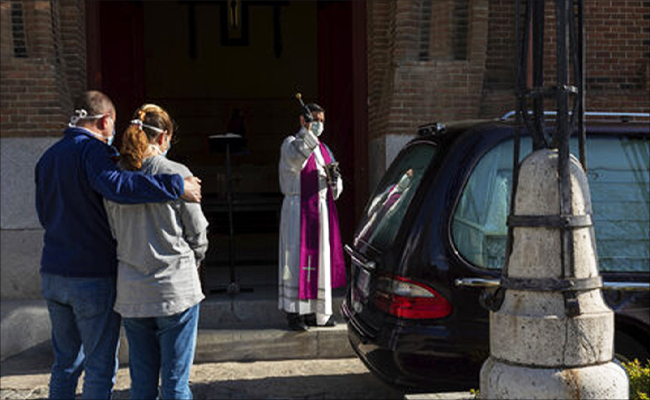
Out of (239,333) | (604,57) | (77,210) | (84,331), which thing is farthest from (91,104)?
(604,57)

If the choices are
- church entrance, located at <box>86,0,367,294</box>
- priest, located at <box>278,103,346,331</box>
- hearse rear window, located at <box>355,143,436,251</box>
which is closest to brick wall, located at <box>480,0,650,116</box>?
priest, located at <box>278,103,346,331</box>

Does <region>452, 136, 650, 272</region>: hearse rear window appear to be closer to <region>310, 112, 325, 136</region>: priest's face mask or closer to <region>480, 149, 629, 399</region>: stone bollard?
<region>480, 149, 629, 399</region>: stone bollard

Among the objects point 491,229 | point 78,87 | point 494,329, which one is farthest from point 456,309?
point 78,87

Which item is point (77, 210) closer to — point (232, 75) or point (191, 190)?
point (191, 190)

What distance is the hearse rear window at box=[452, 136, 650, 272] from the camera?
12.4 ft

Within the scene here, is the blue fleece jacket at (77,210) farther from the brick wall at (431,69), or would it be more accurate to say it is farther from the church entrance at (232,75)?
the church entrance at (232,75)

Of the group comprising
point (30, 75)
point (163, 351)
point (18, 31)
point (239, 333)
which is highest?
point (18, 31)

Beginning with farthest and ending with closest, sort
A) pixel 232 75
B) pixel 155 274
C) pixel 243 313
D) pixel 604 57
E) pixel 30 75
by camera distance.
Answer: pixel 232 75 → pixel 604 57 → pixel 30 75 → pixel 243 313 → pixel 155 274

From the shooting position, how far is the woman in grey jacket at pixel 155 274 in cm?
337

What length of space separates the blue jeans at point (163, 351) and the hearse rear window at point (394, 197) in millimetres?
1297

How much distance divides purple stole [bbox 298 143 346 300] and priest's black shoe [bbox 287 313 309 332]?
206 mm

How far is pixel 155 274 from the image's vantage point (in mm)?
3377

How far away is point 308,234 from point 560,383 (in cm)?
400

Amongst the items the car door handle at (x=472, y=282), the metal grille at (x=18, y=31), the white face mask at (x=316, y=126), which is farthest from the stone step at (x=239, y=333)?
the metal grille at (x=18, y=31)
